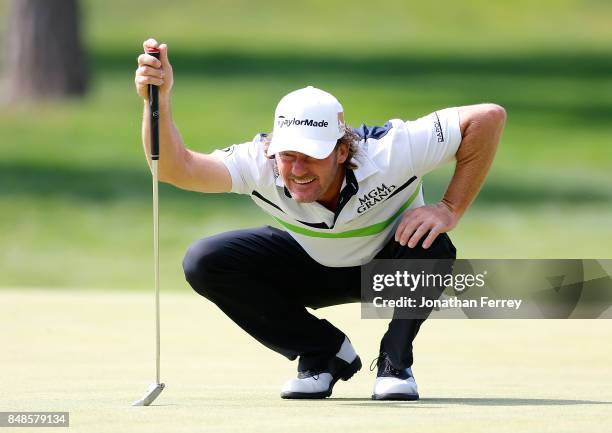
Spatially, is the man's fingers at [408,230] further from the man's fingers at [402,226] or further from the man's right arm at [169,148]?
the man's right arm at [169,148]

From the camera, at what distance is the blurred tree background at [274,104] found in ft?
52.1

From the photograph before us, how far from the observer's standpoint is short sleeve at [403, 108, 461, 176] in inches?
239

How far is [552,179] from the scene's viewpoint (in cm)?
1925

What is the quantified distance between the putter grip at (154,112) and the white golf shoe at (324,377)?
3.44ft

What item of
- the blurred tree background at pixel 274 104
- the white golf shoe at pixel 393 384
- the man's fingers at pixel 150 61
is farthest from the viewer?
the blurred tree background at pixel 274 104

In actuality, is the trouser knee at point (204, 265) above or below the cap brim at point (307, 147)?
below

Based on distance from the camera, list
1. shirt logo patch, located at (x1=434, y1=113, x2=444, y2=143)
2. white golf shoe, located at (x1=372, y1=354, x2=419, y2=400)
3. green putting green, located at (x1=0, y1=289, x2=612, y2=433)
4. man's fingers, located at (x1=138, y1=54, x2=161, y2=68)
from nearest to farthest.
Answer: green putting green, located at (x1=0, y1=289, x2=612, y2=433)
man's fingers, located at (x1=138, y1=54, x2=161, y2=68)
white golf shoe, located at (x1=372, y1=354, x2=419, y2=400)
shirt logo patch, located at (x1=434, y1=113, x2=444, y2=143)

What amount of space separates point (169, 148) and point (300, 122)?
52cm

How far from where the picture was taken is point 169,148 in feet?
19.1

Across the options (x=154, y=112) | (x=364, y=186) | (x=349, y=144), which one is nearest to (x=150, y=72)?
(x=154, y=112)

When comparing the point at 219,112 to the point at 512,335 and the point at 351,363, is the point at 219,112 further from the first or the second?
the point at 351,363

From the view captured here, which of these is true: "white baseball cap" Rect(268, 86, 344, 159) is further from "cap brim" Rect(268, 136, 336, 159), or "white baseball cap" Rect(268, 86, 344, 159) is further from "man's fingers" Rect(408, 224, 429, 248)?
"man's fingers" Rect(408, 224, 429, 248)

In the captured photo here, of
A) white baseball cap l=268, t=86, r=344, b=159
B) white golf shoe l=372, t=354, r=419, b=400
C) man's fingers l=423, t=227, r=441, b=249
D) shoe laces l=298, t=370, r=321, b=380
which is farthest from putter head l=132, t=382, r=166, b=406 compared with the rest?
man's fingers l=423, t=227, r=441, b=249

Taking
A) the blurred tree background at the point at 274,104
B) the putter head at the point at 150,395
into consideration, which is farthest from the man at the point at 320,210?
the blurred tree background at the point at 274,104
